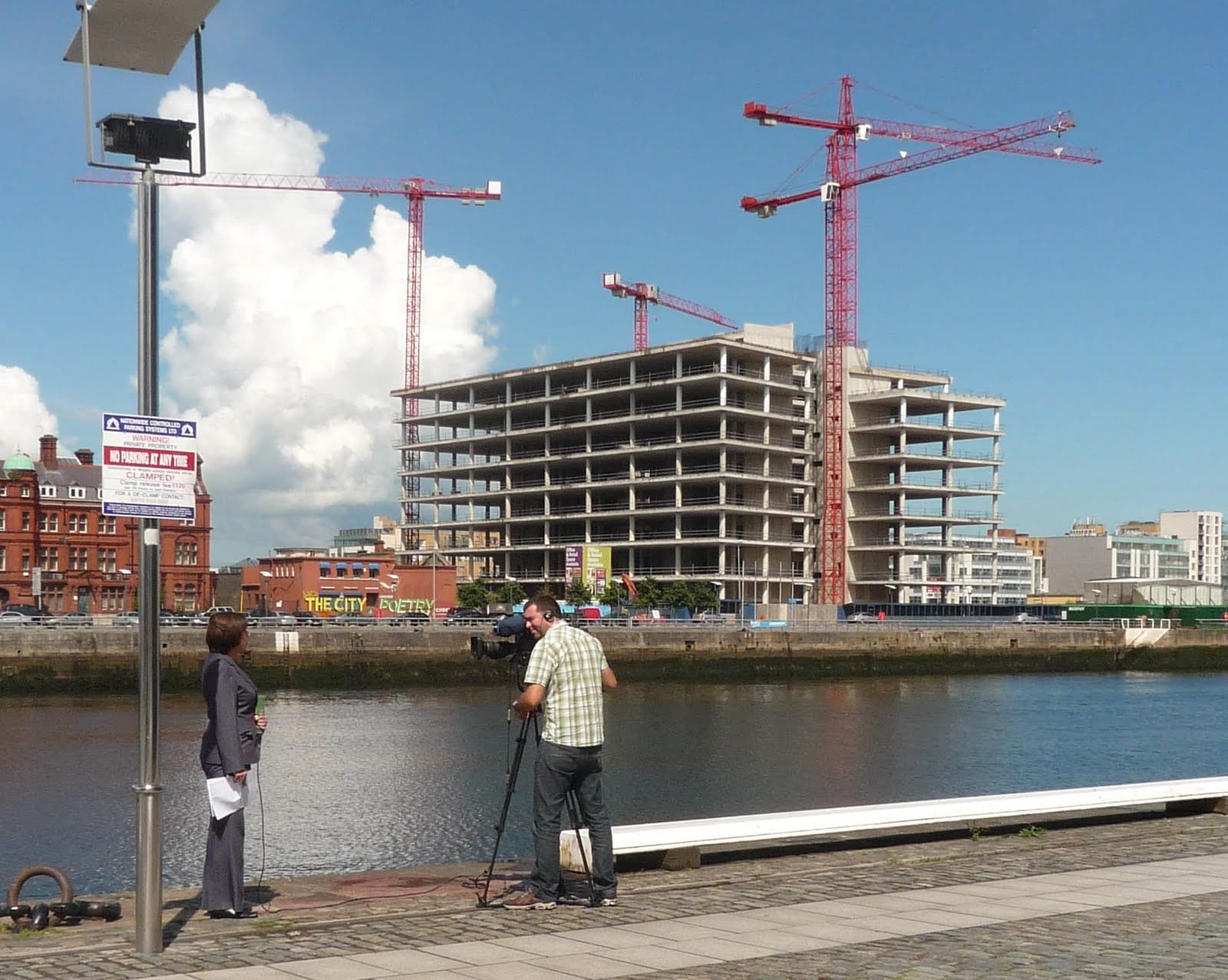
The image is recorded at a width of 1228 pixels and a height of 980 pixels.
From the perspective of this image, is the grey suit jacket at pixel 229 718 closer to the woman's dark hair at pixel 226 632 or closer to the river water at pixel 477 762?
the woman's dark hair at pixel 226 632

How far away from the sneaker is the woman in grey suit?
165 cm

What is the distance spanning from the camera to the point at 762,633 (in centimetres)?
6688

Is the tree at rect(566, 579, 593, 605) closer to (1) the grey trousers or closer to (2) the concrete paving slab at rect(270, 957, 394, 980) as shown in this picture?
(1) the grey trousers

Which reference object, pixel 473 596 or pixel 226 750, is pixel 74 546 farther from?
pixel 226 750

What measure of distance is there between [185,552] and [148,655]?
343 ft

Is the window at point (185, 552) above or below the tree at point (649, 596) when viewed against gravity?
above

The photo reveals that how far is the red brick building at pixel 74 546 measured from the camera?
321 ft

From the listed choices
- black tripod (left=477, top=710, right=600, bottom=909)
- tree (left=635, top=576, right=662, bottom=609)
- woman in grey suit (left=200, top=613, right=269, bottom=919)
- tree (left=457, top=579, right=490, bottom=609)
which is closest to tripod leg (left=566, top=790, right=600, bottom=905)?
black tripod (left=477, top=710, right=600, bottom=909)

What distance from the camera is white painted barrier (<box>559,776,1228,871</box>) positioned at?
34.9ft

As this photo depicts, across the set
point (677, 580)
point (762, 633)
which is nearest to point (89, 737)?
point (762, 633)

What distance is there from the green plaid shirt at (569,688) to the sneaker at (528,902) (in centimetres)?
103

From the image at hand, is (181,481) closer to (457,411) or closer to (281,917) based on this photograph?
(281,917)

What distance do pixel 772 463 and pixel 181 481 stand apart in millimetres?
95881

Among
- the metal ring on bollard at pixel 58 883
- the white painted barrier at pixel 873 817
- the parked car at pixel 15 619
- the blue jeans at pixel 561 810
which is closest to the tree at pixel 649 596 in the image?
the parked car at pixel 15 619
